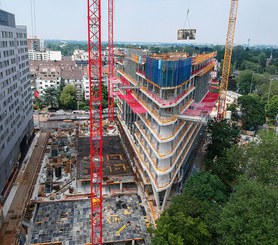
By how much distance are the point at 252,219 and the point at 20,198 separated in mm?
34931

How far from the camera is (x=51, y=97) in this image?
91.2 meters

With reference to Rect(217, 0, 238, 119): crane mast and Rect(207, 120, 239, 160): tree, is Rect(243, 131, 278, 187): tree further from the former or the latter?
Rect(217, 0, 238, 119): crane mast

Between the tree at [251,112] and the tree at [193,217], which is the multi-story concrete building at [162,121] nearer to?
the tree at [193,217]

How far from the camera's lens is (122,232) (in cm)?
3444

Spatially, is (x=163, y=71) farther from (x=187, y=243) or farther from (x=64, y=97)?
(x=64, y=97)

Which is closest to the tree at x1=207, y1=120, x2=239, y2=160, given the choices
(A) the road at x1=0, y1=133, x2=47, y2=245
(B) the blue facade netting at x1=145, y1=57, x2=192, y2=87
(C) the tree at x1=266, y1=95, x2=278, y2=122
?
(B) the blue facade netting at x1=145, y1=57, x2=192, y2=87

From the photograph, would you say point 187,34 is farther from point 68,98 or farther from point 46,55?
point 46,55

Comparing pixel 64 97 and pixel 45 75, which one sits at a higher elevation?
pixel 45 75

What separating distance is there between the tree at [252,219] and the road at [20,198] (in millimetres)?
26110

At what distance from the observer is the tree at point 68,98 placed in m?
90.9

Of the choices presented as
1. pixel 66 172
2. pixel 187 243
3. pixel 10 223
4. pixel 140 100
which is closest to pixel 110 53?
pixel 140 100

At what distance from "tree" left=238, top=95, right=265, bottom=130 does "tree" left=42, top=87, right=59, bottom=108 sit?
62.1 meters

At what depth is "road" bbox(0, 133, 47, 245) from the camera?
33.8 m

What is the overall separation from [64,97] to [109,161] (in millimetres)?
47281
